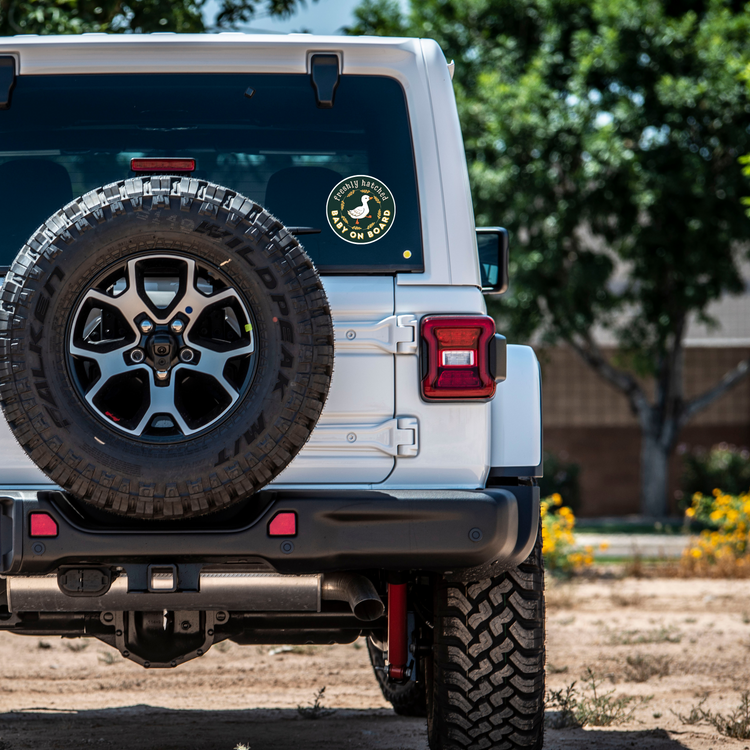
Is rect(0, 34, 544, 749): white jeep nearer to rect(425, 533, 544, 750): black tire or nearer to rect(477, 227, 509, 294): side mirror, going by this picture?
rect(425, 533, 544, 750): black tire

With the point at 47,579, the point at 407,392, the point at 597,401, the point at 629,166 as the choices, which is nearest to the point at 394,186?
the point at 407,392

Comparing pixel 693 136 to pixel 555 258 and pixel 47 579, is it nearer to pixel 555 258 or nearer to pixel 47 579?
pixel 555 258

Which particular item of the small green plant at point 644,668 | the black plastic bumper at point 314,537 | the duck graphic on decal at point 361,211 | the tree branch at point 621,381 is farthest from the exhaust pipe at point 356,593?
the tree branch at point 621,381

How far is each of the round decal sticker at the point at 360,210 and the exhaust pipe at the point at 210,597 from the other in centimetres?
107

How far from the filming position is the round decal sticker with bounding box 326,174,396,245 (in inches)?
129

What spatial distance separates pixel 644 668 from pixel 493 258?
2.95m

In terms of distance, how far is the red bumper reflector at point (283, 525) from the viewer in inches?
116

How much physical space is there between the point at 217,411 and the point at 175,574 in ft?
1.64

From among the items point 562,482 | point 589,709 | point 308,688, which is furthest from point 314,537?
point 562,482

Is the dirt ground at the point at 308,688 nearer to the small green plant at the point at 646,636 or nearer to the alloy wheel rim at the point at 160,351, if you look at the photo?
the small green plant at the point at 646,636

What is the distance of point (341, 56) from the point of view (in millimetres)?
3346

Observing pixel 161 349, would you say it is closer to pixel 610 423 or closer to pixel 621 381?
pixel 621 381

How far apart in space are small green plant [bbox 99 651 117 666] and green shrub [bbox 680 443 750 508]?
501 inches

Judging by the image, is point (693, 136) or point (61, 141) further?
point (693, 136)
